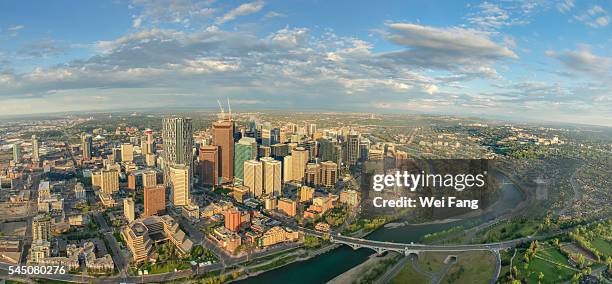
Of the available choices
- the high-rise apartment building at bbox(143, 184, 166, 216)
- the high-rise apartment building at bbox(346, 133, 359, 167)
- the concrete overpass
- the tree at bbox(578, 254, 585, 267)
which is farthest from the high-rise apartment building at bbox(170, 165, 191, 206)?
the tree at bbox(578, 254, 585, 267)

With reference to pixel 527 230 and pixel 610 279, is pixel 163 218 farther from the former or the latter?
pixel 610 279

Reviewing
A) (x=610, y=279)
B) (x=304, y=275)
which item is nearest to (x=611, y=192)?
(x=610, y=279)

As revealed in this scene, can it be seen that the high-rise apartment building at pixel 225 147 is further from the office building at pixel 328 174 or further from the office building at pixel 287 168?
the office building at pixel 328 174

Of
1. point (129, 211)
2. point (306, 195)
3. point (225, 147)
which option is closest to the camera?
point (129, 211)

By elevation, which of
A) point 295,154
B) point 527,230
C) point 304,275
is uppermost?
point 295,154

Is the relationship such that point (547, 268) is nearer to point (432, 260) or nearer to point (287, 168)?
point (432, 260)

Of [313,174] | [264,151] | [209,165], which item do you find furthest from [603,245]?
[209,165]

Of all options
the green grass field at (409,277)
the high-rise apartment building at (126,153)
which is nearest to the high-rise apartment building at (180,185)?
the high-rise apartment building at (126,153)
